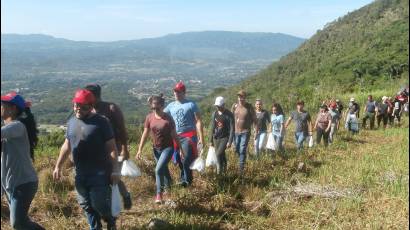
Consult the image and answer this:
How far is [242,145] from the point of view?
8.01 metres

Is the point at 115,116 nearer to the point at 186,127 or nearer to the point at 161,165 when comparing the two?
the point at 161,165

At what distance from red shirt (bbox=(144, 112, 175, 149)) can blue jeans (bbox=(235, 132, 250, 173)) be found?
6.44ft

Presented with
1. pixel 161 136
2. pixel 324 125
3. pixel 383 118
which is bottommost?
pixel 383 118

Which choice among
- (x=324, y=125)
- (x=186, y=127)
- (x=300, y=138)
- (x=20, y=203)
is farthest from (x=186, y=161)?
(x=324, y=125)

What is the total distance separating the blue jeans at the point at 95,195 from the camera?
4.41m

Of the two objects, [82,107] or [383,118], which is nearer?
[82,107]

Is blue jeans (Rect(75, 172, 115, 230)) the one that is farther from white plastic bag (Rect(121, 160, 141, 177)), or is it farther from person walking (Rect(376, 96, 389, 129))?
person walking (Rect(376, 96, 389, 129))

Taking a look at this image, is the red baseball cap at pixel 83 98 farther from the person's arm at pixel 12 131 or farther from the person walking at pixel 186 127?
the person walking at pixel 186 127

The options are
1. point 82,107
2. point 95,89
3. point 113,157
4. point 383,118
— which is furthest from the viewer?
point 383,118

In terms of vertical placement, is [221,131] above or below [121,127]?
below

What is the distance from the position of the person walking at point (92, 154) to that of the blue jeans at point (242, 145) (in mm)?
3512

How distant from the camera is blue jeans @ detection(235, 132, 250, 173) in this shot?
782cm

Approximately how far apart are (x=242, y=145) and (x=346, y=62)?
3924 centimetres

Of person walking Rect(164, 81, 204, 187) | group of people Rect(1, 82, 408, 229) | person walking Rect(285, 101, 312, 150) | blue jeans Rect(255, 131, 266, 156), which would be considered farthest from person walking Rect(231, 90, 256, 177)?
person walking Rect(285, 101, 312, 150)
